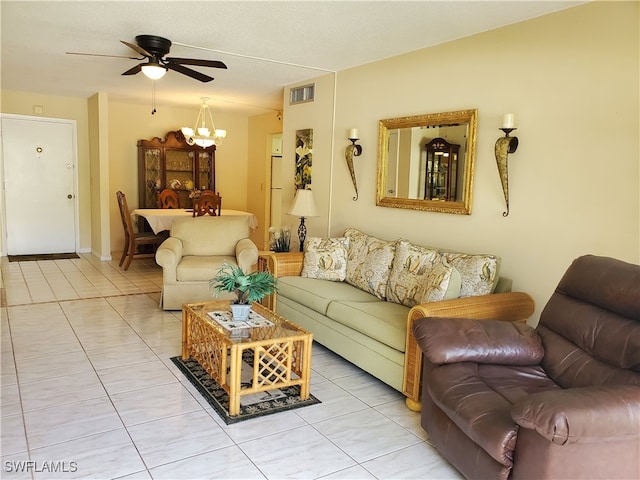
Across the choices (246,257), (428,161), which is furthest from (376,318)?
(246,257)

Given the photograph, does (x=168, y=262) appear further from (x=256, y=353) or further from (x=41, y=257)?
(x=41, y=257)

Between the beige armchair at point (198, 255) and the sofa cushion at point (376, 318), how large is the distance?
1628 mm

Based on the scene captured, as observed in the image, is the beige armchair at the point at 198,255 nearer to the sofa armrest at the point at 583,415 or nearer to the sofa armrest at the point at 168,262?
the sofa armrest at the point at 168,262

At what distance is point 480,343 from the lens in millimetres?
2338

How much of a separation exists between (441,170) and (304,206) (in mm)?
1516

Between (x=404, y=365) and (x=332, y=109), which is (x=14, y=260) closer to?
(x=332, y=109)

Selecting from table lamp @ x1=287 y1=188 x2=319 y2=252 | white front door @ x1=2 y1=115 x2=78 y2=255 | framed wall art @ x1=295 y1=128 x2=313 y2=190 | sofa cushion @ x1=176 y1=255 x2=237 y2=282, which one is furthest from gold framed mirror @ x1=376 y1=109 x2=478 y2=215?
white front door @ x1=2 y1=115 x2=78 y2=255

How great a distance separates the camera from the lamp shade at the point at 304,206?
4.80 meters

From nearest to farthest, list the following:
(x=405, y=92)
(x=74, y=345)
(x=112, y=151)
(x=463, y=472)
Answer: (x=463, y=472) → (x=74, y=345) → (x=405, y=92) → (x=112, y=151)

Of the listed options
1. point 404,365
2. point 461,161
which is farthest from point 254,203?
point 404,365

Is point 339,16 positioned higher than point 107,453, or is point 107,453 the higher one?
point 339,16

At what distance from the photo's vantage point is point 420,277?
3316 millimetres

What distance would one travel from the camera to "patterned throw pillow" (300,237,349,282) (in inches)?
161

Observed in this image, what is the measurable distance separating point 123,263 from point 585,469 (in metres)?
6.28
